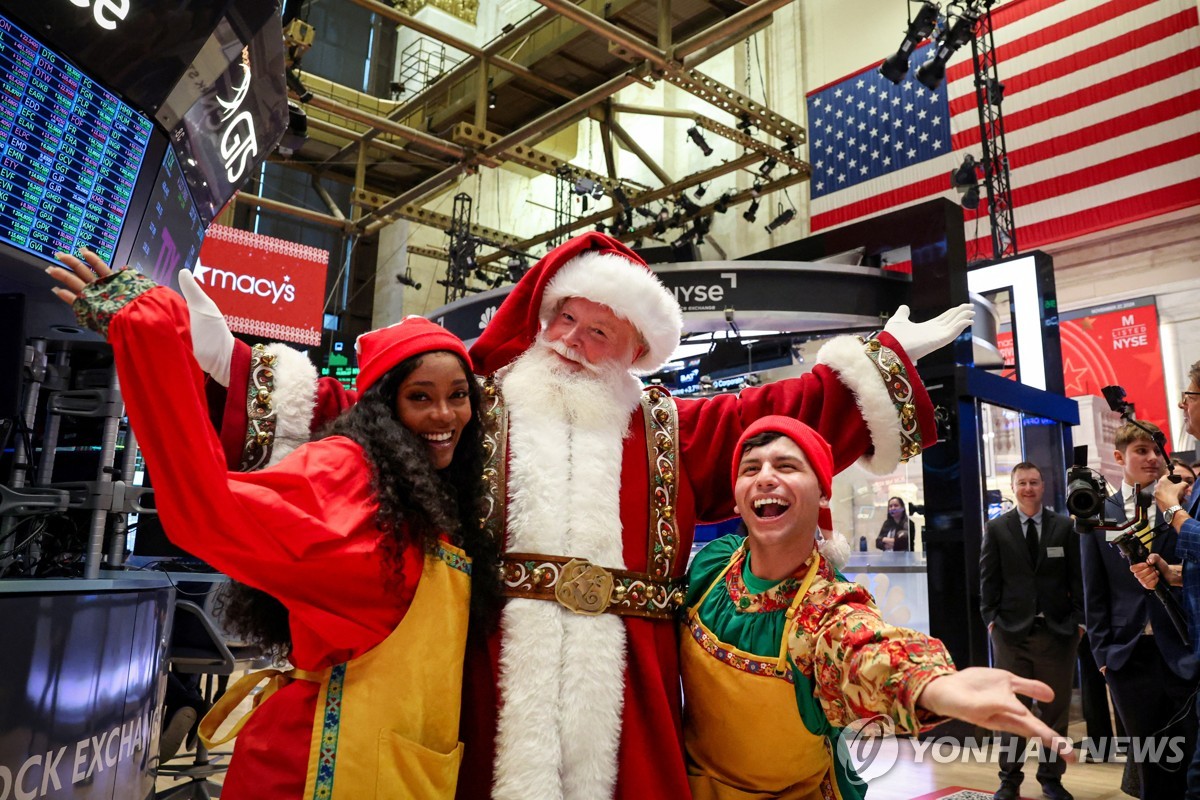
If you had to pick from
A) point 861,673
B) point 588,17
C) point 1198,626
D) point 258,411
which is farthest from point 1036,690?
point 588,17

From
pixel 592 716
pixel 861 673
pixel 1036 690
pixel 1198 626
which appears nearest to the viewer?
pixel 1036 690

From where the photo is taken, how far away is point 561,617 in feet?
5.97

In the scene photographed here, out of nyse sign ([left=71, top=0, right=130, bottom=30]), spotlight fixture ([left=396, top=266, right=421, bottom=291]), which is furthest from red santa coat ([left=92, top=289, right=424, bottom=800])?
spotlight fixture ([left=396, top=266, right=421, bottom=291])

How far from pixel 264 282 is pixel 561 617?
295 inches

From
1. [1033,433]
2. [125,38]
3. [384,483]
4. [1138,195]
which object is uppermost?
[1138,195]

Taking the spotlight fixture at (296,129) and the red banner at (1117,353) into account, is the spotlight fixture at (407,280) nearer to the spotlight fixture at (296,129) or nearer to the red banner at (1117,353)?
the spotlight fixture at (296,129)

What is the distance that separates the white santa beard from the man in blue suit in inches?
84.0

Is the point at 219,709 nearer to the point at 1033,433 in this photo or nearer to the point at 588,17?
the point at 1033,433

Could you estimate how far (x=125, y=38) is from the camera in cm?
332

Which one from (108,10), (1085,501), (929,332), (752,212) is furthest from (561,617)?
(752,212)

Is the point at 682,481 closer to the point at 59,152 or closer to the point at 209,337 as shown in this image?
the point at 209,337

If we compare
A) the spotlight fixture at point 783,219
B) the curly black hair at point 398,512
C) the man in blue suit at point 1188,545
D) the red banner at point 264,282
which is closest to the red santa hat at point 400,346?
the curly black hair at point 398,512

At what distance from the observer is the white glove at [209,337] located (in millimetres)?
1762

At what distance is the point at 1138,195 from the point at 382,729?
10673 millimetres
